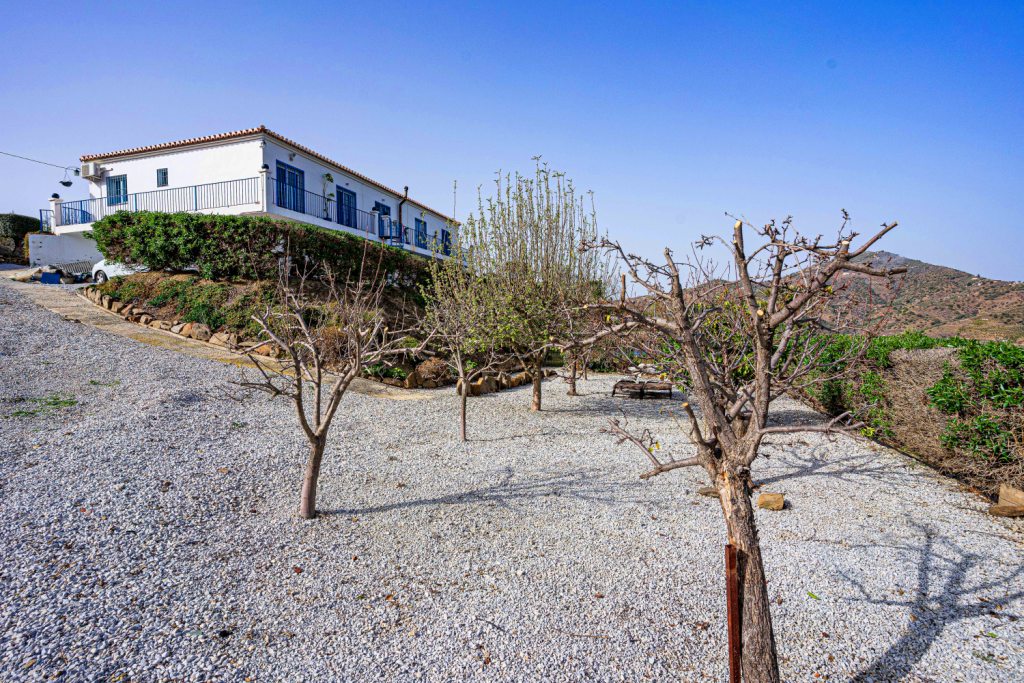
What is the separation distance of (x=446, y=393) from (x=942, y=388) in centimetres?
869

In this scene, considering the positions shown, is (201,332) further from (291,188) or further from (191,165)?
(191,165)

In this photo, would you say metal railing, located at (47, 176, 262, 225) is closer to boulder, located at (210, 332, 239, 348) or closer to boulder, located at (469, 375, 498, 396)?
boulder, located at (210, 332, 239, 348)

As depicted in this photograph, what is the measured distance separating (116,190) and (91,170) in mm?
1226

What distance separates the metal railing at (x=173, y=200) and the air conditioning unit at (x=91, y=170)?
937mm

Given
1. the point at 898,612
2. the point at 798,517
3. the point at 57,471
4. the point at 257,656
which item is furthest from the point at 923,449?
the point at 57,471

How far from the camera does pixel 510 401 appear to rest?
11.5 m

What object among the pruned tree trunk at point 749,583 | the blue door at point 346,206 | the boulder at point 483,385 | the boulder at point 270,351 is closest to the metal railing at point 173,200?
the blue door at point 346,206

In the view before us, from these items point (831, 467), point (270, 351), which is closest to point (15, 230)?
point (270, 351)

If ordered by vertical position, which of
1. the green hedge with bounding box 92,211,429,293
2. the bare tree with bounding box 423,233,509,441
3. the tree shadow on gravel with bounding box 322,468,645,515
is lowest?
the tree shadow on gravel with bounding box 322,468,645,515

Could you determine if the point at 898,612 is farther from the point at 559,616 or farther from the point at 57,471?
the point at 57,471

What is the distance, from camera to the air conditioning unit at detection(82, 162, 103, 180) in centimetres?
2192

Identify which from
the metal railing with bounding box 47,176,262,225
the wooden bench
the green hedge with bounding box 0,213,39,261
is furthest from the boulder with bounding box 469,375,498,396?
the green hedge with bounding box 0,213,39,261

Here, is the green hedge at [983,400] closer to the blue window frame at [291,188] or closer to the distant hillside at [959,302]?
the distant hillside at [959,302]

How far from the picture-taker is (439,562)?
15.2 feet
